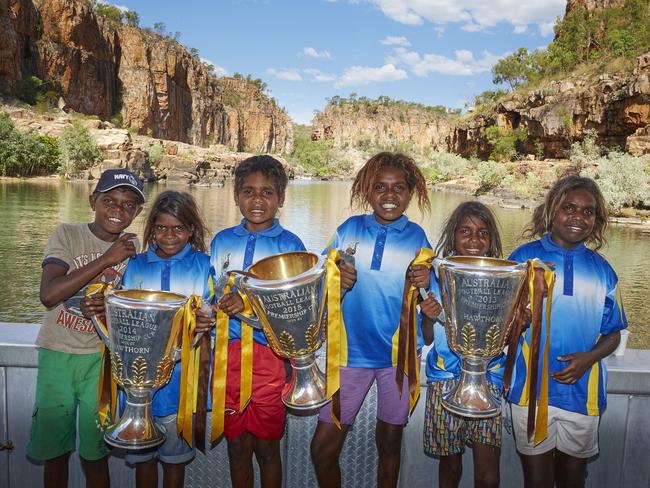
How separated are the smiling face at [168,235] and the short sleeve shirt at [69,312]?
10cm

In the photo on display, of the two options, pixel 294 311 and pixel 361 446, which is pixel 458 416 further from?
pixel 294 311

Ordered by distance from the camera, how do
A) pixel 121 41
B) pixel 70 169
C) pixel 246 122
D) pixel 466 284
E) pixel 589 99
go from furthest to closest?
pixel 246 122, pixel 121 41, pixel 589 99, pixel 70 169, pixel 466 284

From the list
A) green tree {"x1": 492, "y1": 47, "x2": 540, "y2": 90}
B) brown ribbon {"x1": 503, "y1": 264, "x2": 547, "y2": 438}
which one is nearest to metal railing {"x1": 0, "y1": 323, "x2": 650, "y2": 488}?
→ brown ribbon {"x1": 503, "y1": 264, "x2": 547, "y2": 438}

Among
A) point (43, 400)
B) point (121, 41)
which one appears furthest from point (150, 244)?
point (121, 41)

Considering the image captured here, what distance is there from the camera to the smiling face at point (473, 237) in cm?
229

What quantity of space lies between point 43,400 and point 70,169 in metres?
32.7

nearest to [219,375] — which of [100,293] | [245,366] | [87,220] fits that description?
[245,366]

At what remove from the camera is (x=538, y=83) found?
4816cm

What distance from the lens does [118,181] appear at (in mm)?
2336

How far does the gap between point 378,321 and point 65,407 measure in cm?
138

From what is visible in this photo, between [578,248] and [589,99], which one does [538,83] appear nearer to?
[589,99]

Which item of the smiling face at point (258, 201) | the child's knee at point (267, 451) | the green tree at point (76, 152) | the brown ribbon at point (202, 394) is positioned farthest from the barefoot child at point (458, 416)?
the green tree at point (76, 152)

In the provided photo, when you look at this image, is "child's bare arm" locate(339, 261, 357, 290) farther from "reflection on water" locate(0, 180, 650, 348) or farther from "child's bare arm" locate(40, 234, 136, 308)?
"reflection on water" locate(0, 180, 650, 348)

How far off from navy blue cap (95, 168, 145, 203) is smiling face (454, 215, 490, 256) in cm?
147
